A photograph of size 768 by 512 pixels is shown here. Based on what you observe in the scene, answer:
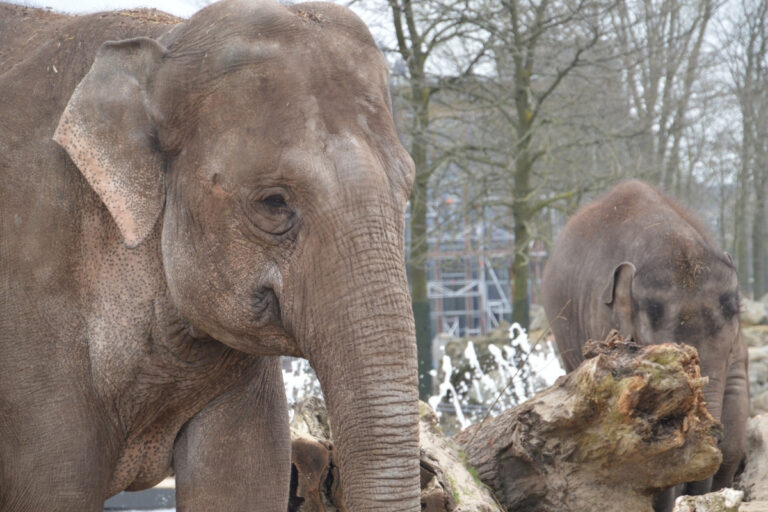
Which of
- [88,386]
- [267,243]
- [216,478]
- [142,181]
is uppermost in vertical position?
[142,181]

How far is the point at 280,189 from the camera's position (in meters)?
2.81

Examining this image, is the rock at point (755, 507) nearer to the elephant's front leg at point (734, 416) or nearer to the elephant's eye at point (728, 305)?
the elephant's front leg at point (734, 416)

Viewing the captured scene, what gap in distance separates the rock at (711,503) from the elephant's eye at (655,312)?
106 inches

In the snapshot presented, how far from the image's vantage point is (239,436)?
11.7 feet

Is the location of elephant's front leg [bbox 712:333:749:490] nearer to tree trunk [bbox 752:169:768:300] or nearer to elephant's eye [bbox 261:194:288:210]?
elephant's eye [bbox 261:194:288:210]

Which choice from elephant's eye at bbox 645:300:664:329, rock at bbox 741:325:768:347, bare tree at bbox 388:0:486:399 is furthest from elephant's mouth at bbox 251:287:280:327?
rock at bbox 741:325:768:347

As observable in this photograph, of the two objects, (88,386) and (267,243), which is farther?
(88,386)

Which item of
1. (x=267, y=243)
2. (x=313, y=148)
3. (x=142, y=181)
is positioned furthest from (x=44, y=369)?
(x=313, y=148)

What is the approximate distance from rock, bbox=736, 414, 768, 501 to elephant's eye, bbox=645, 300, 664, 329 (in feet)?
3.30

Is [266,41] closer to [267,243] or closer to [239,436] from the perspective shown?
[267,243]

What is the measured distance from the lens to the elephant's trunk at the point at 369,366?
264 centimetres

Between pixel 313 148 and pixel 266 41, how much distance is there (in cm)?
39

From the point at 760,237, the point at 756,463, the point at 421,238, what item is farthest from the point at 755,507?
the point at 760,237

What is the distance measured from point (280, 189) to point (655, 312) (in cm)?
410
